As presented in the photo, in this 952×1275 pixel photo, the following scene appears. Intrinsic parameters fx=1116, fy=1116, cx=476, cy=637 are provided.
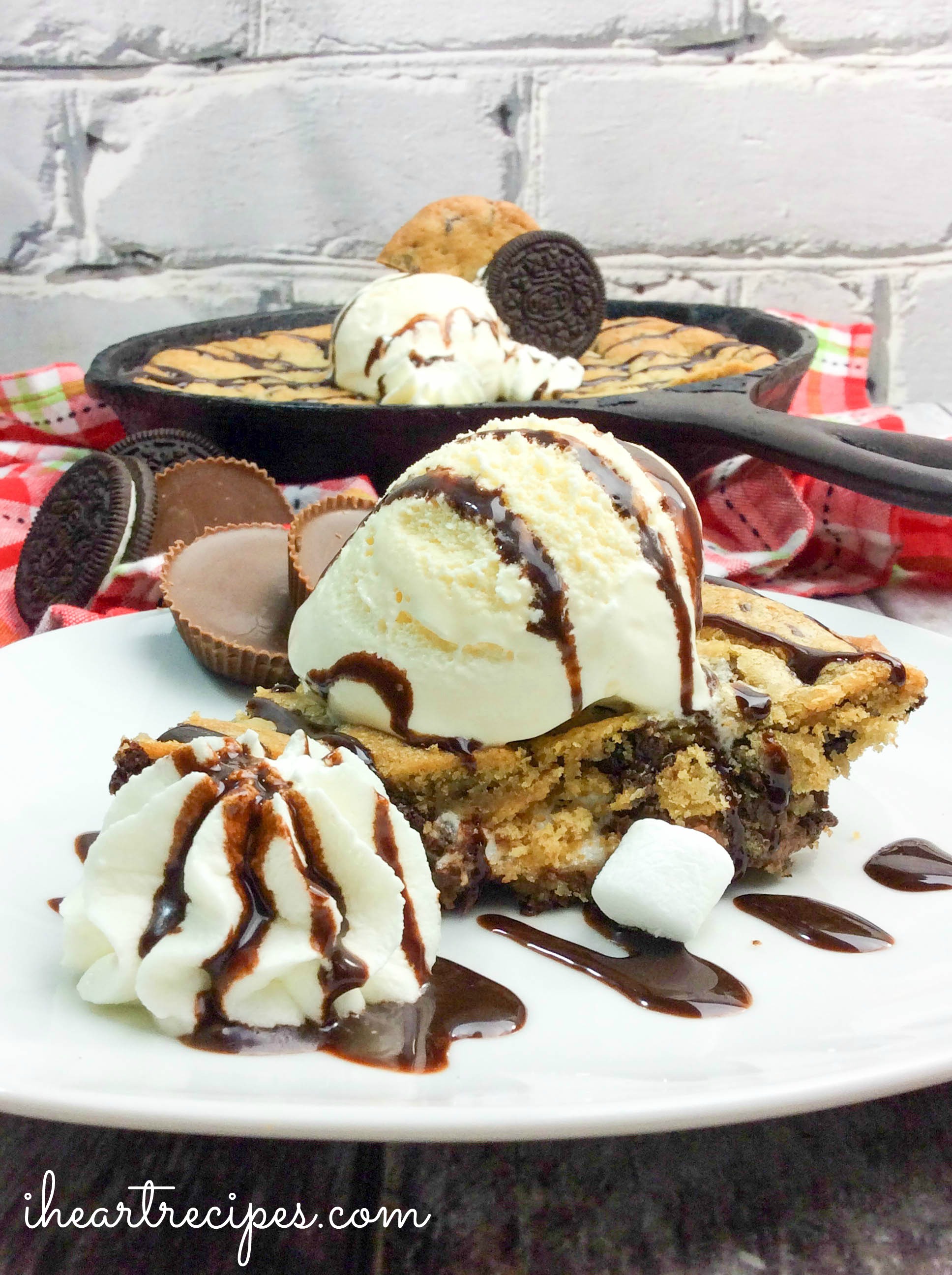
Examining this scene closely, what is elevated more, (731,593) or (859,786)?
(731,593)

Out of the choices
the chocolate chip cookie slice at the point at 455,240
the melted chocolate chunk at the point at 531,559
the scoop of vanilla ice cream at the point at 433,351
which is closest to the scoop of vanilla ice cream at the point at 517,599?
the melted chocolate chunk at the point at 531,559

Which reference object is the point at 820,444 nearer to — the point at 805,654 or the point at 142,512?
the point at 805,654

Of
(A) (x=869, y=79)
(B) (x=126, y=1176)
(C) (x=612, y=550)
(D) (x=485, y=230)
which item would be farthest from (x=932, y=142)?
(B) (x=126, y=1176)

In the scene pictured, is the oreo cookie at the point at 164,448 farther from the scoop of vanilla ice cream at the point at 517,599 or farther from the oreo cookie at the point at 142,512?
the scoop of vanilla ice cream at the point at 517,599

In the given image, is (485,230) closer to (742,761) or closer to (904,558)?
(904,558)

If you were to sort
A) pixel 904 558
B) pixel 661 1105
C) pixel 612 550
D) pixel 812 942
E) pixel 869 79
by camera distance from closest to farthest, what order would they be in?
pixel 661 1105 < pixel 812 942 < pixel 612 550 < pixel 904 558 < pixel 869 79
